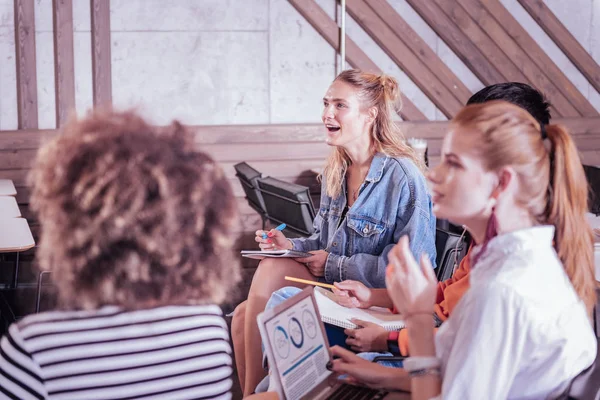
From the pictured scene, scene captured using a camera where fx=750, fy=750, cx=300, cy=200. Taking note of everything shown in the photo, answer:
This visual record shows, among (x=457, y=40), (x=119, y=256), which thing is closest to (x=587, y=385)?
(x=119, y=256)

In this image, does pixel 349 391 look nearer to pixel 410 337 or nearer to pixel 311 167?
pixel 410 337

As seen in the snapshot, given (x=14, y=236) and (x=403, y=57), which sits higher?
(x=403, y=57)

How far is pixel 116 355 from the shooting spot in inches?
49.6

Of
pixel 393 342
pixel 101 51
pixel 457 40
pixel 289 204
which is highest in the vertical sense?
pixel 457 40

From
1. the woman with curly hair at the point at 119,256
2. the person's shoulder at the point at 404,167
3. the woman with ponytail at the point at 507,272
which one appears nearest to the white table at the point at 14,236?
the person's shoulder at the point at 404,167

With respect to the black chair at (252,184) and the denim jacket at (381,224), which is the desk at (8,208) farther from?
the denim jacket at (381,224)

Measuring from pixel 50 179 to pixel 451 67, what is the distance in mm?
5158

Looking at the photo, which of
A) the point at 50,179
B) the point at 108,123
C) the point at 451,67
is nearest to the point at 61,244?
the point at 50,179

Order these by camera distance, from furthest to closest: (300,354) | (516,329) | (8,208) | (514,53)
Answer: (514,53) < (8,208) < (300,354) < (516,329)

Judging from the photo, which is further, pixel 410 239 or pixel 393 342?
pixel 410 239

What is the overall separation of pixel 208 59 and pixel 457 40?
1.98m

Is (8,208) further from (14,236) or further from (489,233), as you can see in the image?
(489,233)

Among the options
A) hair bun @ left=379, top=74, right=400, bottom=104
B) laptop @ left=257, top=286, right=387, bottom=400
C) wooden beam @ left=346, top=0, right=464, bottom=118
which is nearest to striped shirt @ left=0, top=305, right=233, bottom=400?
laptop @ left=257, top=286, right=387, bottom=400

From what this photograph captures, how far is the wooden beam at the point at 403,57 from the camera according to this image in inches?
228
